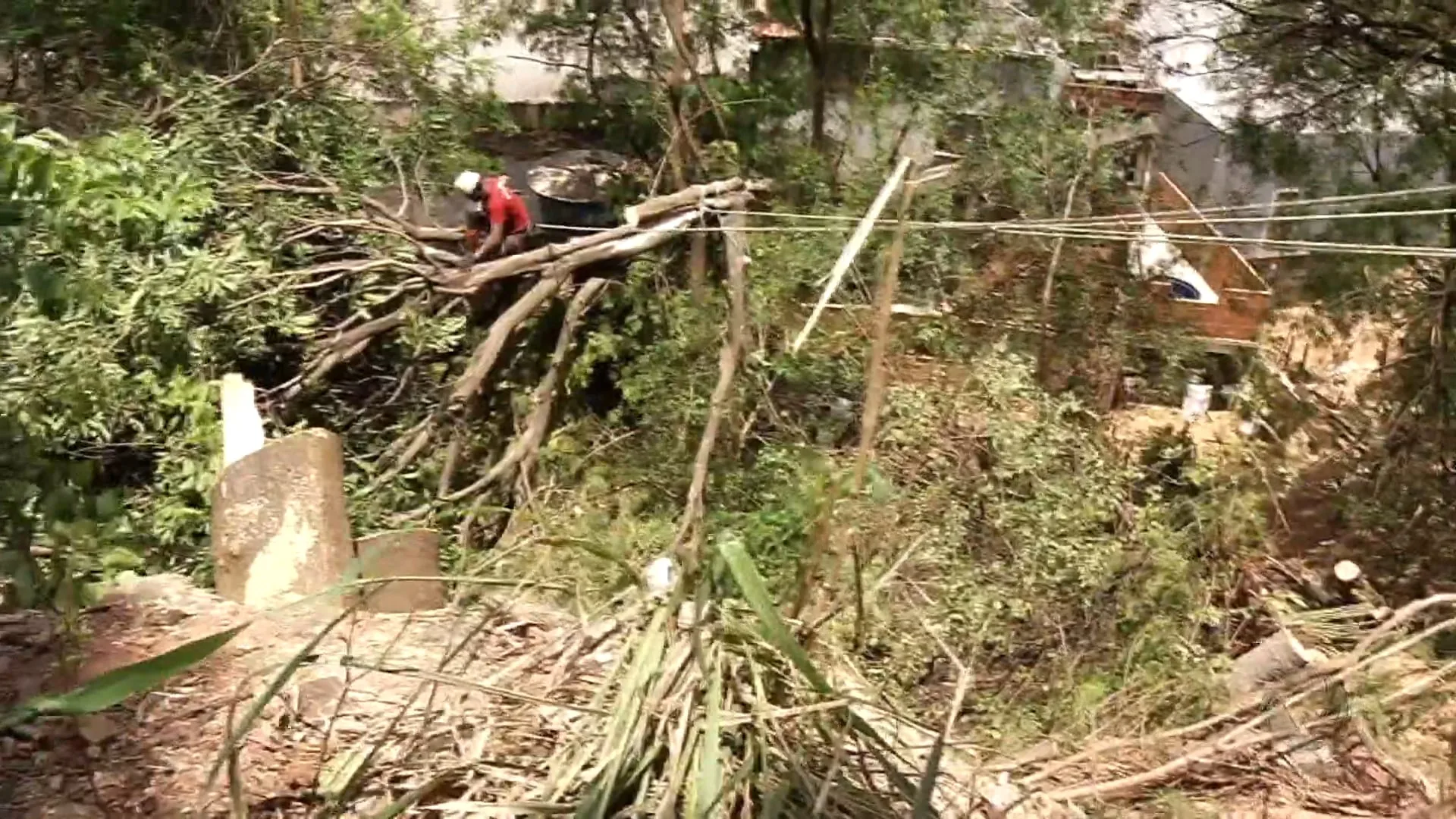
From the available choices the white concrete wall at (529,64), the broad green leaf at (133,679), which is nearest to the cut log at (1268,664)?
the broad green leaf at (133,679)

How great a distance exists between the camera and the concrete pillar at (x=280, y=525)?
3340mm

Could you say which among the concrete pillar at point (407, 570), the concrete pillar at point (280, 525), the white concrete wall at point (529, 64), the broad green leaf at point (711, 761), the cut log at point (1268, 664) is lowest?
the cut log at point (1268, 664)

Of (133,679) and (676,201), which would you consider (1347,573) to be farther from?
(133,679)

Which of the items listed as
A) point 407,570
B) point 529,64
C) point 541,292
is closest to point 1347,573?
point 541,292

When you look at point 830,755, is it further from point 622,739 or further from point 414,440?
point 414,440

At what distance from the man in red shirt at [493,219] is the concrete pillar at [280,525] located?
2.00 m

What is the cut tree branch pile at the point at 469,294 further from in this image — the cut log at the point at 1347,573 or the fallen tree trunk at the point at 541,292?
the cut log at the point at 1347,573

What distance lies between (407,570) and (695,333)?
2.30 metres

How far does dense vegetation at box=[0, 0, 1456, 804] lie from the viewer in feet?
13.8

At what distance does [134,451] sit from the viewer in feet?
15.4

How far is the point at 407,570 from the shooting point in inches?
146

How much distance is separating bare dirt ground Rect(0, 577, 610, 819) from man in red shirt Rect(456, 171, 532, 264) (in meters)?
2.88

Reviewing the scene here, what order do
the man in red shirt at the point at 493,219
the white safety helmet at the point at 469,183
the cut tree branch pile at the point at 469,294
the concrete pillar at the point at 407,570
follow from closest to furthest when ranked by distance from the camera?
the concrete pillar at the point at 407,570
the cut tree branch pile at the point at 469,294
the man in red shirt at the point at 493,219
the white safety helmet at the point at 469,183

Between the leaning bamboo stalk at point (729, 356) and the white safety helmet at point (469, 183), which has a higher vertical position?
the white safety helmet at point (469, 183)
